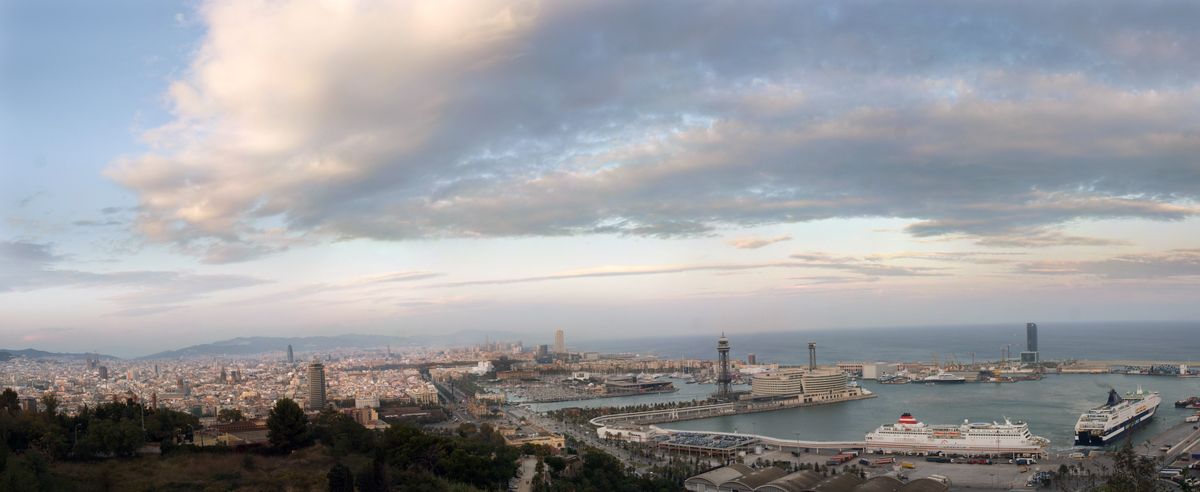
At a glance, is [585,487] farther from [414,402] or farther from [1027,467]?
[414,402]

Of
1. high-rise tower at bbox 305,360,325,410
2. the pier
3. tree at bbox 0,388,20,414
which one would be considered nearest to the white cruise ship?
the pier

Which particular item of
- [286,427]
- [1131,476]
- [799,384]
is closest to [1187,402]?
[799,384]

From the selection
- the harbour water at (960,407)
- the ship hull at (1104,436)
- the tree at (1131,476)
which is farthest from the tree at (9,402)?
the ship hull at (1104,436)

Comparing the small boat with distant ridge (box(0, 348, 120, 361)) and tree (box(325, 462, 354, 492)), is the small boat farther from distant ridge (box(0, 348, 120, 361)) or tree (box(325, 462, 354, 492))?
distant ridge (box(0, 348, 120, 361))

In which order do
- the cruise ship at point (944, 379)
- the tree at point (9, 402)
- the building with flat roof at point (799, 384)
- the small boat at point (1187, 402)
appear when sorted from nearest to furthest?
the tree at point (9, 402) < the small boat at point (1187, 402) < the building with flat roof at point (799, 384) < the cruise ship at point (944, 379)

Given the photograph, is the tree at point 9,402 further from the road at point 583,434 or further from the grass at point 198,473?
the road at point 583,434

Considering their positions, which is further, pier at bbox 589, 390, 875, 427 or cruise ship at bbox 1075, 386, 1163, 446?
pier at bbox 589, 390, 875, 427
